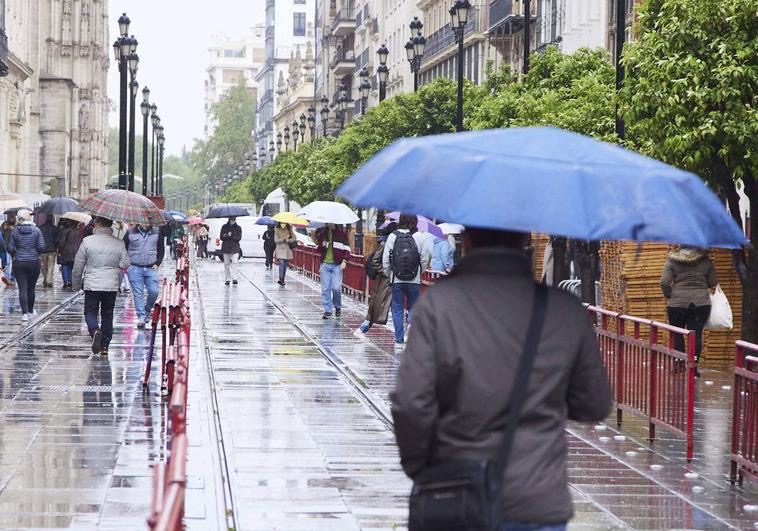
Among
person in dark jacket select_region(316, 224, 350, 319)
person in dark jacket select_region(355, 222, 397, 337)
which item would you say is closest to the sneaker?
person in dark jacket select_region(355, 222, 397, 337)

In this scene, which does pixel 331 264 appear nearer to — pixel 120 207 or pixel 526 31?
pixel 526 31

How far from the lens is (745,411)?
35.4 ft

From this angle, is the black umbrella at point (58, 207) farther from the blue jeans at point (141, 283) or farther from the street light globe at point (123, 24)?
the blue jeans at point (141, 283)

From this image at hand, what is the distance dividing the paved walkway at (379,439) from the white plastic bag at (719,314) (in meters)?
0.70

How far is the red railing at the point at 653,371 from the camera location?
486 inches

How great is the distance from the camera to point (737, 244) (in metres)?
5.65

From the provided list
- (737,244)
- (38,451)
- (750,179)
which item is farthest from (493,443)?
(750,179)

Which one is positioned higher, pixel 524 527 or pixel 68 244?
pixel 68 244

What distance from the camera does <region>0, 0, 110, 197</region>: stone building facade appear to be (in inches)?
2633

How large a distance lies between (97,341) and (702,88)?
7372mm

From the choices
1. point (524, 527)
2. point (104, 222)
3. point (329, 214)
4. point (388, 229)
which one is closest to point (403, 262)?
point (104, 222)

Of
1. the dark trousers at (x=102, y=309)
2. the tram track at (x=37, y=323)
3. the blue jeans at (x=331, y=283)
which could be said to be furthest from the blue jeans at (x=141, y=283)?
the blue jeans at (x=331, y=283)

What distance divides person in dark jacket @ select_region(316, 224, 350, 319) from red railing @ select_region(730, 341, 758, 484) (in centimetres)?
1842

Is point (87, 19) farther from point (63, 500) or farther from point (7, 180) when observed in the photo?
point (63, 500)
